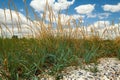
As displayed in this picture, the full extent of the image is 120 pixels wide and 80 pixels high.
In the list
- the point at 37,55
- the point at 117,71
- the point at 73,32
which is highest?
the point at 73,32

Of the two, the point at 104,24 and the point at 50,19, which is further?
the point at 104,24

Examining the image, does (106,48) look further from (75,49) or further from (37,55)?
(37,55)

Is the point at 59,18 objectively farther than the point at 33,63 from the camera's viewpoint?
Yes

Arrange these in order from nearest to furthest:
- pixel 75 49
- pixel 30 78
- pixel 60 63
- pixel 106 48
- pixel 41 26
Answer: pixel 30 78
pixel 60 63
pixel 41 26
pixel 75 49
pixel 106 48

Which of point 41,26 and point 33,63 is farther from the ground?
point 41,26

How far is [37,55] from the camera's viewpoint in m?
5.91

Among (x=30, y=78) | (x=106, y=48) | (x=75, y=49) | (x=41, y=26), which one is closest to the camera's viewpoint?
(x=30, y=78)

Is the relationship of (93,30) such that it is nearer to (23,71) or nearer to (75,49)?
(75,49)

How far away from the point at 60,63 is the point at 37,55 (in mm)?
520

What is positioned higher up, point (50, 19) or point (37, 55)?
point (50, 19)

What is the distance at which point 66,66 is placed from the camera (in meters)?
5.97

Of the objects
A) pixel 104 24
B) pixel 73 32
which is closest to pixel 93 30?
pixel 104 24

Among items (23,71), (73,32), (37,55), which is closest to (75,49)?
(73,32)

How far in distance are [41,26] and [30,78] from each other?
4.87ft
